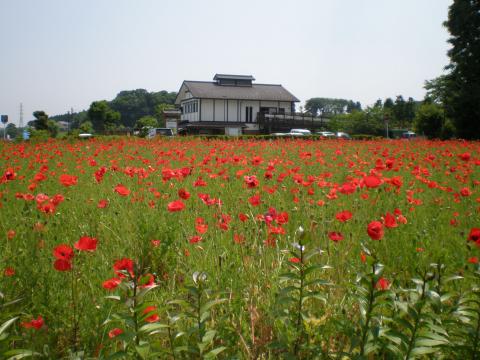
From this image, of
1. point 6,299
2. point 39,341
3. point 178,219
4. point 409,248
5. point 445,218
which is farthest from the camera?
point 445,218

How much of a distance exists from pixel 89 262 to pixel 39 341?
0.72 metres

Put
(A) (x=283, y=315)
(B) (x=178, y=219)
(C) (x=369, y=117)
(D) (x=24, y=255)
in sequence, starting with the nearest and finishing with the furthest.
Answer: (A) (x=283, y=315)
(D) (x=24, y=255)
(B) (x=178, y=219)
(C) (x=369, y=117)

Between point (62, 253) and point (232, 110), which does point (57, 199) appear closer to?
point (62, 253)

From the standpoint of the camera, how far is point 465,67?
73.8ft

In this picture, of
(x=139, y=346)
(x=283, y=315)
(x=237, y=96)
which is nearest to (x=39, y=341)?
(x=139, y=346)

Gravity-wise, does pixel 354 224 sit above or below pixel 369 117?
below

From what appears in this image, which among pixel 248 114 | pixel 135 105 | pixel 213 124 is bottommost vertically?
pixel 213 124

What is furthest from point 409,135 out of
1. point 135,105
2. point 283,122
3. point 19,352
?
point 135,105

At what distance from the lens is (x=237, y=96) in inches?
1560

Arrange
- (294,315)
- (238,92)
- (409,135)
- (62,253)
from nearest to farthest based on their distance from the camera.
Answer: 1. (62,253)
2. (294,315)
3. (238,92)
4. (409,135)

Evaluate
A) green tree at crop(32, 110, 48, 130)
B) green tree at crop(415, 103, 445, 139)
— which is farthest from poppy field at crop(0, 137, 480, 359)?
green tree at crop(32, 110, 48, 130)

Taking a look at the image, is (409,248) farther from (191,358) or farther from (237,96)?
(237,96)

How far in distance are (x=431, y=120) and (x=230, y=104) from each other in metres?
19.2

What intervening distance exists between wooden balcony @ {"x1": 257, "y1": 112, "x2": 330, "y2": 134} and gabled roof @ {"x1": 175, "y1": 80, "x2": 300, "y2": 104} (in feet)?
8.70
